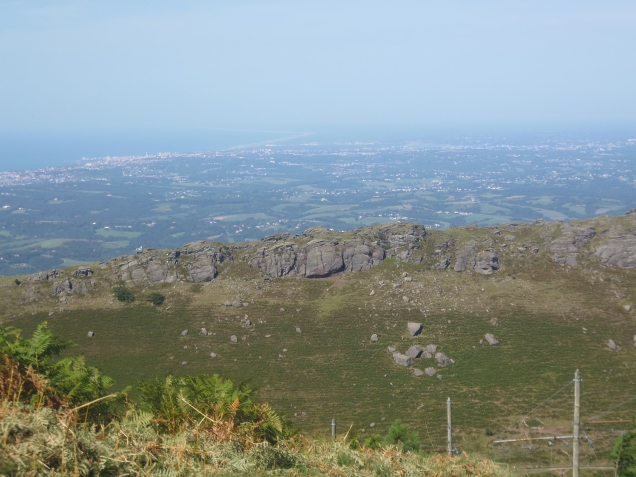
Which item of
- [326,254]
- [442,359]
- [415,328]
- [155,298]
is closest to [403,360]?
[442,359]

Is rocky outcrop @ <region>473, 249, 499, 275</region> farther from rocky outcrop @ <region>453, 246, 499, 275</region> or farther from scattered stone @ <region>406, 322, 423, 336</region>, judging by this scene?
scattered stone @ <region>406, 322, 423, 336</region>

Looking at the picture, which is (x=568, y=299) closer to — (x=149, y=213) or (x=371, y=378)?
(x=371, y=378)

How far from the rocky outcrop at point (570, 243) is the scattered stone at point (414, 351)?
19.9 m

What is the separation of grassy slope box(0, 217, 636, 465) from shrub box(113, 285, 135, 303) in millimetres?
893

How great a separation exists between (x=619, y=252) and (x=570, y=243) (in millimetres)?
4272

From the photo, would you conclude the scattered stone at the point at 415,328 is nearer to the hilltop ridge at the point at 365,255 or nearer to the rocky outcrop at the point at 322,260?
the hilltop ridge at the point at 365,255

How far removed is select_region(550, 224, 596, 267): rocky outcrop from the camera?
155 feet

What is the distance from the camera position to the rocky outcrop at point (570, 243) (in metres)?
47.4

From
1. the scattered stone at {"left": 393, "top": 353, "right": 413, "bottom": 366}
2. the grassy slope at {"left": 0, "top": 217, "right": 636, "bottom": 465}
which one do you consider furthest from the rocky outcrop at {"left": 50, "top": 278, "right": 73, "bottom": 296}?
the scattered stone at {"left": 393, "top": 353, "right": 413, "bottom": 366}

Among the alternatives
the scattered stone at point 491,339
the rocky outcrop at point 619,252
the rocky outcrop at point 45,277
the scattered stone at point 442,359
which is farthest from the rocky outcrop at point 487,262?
the rocky outcrop at point 45,277

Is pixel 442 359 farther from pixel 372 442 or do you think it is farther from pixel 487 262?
pixel 372 442

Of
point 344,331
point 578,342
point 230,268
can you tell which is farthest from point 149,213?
point 578,342

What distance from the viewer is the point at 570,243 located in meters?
48.5

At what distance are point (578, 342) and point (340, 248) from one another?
23313mm
